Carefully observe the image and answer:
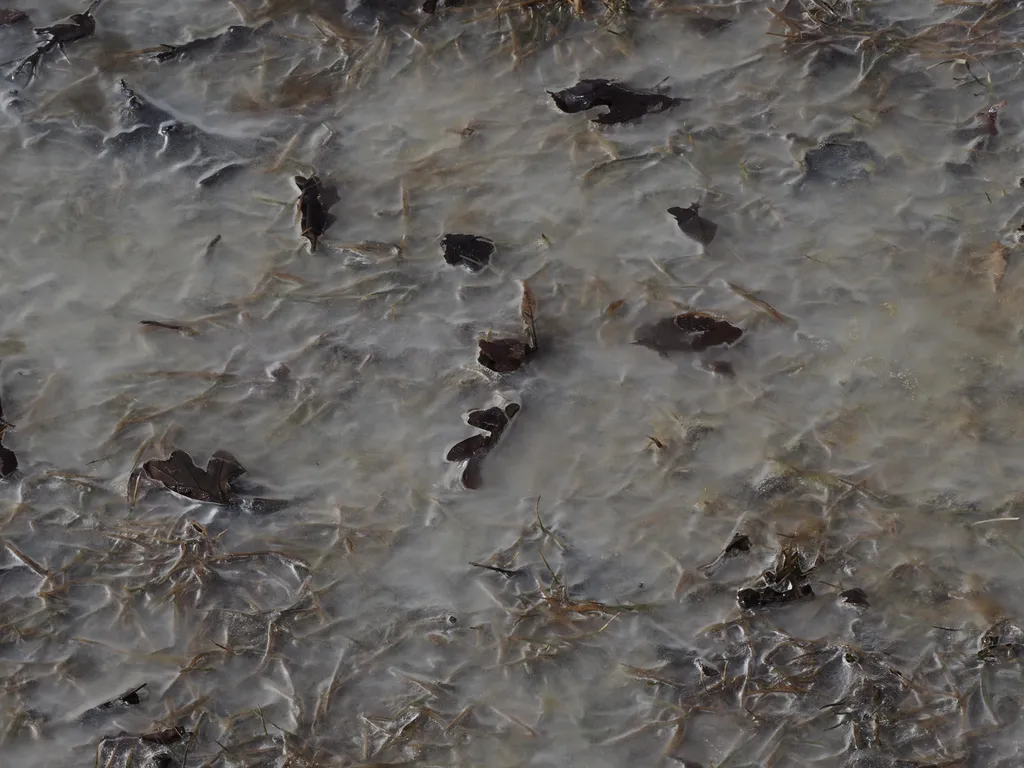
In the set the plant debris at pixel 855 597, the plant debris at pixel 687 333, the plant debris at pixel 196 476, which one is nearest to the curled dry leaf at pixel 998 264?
the plant debris at pixel 687 333

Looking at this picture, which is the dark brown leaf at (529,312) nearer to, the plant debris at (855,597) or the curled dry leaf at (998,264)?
the plant debris at (855,597)

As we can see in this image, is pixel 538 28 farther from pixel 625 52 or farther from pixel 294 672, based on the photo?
pixel 294 672

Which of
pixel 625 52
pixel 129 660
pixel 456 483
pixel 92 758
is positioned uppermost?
pixel 625 52

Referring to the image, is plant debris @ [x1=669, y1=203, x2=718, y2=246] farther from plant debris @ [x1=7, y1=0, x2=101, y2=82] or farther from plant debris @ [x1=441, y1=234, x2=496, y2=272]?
plant debris @ [x1=7, y1=0, x2=101, y2=82]

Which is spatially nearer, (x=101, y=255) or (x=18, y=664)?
(x=18, y=664)

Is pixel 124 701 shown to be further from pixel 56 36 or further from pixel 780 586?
pixel 56 36

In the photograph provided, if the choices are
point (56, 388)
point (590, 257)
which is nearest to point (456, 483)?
point (590, 257)

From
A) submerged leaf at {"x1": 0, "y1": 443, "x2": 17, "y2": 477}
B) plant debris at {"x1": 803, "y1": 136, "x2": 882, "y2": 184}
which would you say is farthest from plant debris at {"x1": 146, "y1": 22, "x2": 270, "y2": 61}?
plant debris at {"x1": 803, "y1": 136, "x2": 882, "y2": 184}
